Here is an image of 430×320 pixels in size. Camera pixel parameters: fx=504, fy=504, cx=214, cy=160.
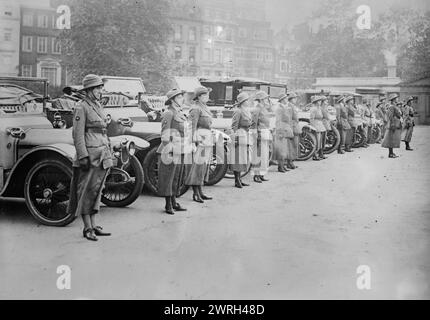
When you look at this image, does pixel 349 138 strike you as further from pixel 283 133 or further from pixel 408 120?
pixel 283 133

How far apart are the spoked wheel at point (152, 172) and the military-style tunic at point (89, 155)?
2081mm

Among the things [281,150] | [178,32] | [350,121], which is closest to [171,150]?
[281,150]

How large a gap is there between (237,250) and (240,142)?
149 inches

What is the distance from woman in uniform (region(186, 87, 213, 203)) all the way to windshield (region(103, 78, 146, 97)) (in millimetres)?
1861

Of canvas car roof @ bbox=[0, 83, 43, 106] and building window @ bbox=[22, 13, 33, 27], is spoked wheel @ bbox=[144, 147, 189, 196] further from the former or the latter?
building window @ bbox=[22, 13, 33, 27]

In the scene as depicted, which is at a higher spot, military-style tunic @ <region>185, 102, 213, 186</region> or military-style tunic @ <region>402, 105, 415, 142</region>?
military-style tunic @ <region>402, 105, 415, 142</region>

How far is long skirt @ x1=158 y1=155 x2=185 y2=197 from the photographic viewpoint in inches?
244

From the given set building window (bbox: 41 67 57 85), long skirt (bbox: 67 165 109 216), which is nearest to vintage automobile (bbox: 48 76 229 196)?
long skirt (bbox: 67 165 109 216)

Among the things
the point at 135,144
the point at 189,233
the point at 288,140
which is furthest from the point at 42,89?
the point at 288,140

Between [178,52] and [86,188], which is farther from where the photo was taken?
[178,52]

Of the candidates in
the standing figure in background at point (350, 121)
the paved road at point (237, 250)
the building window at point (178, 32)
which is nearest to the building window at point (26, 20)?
the paved road at point (237, 250)

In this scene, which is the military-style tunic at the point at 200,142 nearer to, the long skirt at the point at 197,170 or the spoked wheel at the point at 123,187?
the long skirt at the point at 197,170

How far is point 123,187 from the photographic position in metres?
6.51

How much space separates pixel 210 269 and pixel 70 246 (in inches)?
55.9
